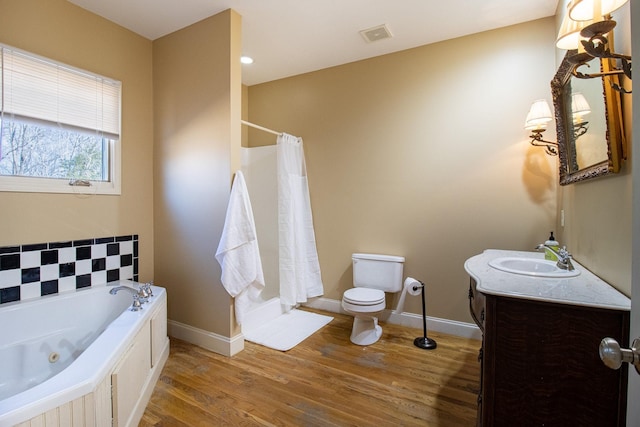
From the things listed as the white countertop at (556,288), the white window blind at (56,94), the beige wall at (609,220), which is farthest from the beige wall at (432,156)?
the white window blind at (56,94)

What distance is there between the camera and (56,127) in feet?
7.12

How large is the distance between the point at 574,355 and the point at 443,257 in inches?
63.4

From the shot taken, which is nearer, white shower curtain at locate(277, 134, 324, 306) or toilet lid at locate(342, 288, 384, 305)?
toilet lid at locate(342, 288, 384, 305)

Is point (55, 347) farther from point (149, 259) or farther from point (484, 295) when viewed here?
point (484, 295)

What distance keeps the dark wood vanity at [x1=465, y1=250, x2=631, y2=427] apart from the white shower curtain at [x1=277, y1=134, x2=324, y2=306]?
2.03 metres

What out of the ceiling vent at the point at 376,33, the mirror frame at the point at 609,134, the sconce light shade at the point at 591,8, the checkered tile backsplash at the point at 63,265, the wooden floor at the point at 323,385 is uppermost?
the ceiling vent at the point at 376,33

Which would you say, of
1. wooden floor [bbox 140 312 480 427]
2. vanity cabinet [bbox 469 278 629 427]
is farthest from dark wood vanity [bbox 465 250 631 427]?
wooden floor [bbox 140 312 480 427]

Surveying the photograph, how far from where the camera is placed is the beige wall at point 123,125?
6.53ft

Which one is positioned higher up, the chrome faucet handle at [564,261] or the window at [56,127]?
the window at [56,127]

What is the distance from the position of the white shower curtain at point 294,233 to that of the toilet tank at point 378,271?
1.70 feet

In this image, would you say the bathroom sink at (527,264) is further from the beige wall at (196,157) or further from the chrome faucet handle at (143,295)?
the chrome faucet handle at (143,295)

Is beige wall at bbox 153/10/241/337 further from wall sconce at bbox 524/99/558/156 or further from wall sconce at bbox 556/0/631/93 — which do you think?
wall sconce at bbox 524/99/558/156

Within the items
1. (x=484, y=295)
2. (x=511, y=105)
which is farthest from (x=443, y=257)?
(x=484, y=295)

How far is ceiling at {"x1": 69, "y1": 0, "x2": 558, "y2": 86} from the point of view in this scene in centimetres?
222
